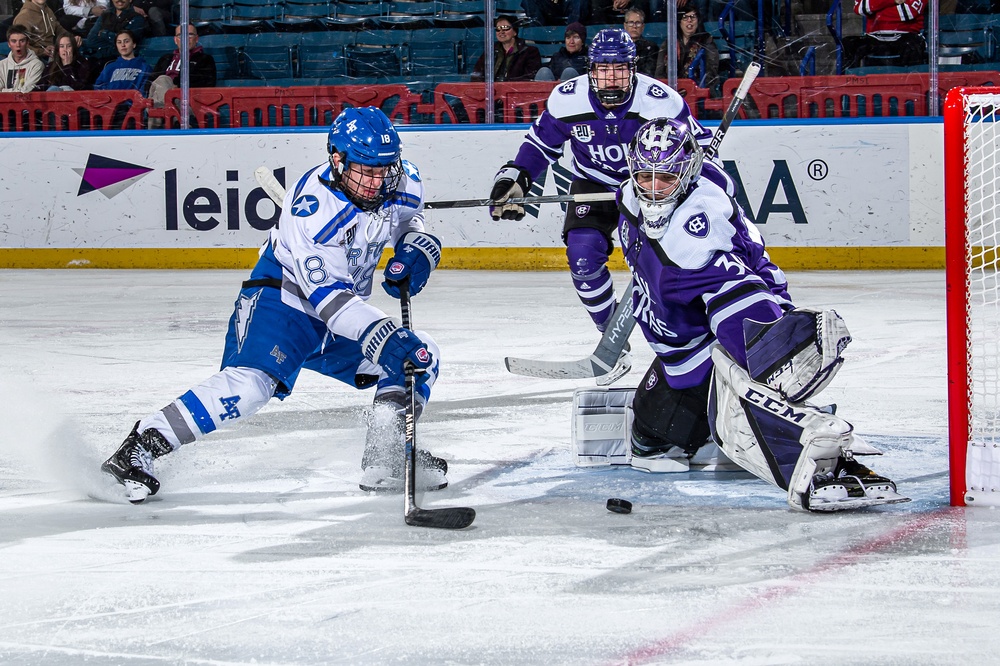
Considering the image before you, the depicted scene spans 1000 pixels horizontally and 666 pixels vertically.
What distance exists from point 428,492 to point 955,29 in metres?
5.95

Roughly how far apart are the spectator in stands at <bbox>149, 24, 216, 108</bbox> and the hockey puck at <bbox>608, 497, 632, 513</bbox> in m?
6.53

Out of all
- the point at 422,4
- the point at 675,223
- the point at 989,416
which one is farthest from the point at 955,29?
the point at 675,223

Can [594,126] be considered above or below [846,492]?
above

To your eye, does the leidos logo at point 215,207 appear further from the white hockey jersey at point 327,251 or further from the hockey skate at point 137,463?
the hockey skate at point 137,463

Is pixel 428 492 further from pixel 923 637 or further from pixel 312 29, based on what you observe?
pixel 312 29

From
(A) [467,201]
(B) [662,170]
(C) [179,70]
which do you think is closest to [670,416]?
(B) [662,170]

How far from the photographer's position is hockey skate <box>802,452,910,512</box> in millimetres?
2658

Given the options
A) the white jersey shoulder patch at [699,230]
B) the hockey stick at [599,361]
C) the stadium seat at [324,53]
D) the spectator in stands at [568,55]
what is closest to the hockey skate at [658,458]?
the white jersey shoulder patch at [699,230]

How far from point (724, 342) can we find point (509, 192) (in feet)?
5.39

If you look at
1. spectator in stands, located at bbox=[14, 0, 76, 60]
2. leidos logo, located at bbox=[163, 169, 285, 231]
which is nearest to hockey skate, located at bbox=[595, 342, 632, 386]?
leidos logo, located at bbox=[163, 169, 285, 231]

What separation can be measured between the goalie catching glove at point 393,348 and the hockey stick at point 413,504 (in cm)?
2

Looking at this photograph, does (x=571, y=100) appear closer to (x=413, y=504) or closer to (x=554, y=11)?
(x=413, y=504)

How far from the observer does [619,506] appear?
275cm

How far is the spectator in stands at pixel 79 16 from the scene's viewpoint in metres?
8.73
